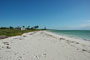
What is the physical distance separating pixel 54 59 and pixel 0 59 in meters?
3.16

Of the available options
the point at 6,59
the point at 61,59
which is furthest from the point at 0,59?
the point at 61,59

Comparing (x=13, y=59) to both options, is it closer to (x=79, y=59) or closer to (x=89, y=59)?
(x=79, y=59)

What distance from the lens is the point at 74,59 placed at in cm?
417

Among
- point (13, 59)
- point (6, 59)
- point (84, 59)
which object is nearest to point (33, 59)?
point (13, 59)

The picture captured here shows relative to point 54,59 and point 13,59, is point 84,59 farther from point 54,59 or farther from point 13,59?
point 13,59

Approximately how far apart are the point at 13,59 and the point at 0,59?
729mm

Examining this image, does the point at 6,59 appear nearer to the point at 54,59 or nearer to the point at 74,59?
the point at 54,59

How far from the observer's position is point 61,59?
4.20 meters

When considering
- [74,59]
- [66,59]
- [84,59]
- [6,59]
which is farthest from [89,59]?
[6,59]

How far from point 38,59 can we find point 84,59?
9.09ft

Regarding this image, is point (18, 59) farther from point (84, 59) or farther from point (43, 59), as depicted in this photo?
point (84, 59)

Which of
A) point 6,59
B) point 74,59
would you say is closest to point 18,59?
point 6,59

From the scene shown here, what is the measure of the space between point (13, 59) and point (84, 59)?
13.9ft

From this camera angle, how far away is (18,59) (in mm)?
4090
